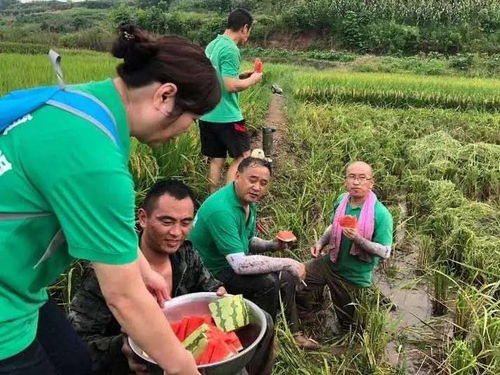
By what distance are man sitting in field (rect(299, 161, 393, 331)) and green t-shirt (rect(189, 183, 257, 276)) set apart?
0.58m

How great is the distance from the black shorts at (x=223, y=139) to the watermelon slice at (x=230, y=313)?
2391 millimetres

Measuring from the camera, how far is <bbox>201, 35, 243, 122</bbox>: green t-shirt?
420 centimetres

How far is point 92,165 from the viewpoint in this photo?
3.66ft

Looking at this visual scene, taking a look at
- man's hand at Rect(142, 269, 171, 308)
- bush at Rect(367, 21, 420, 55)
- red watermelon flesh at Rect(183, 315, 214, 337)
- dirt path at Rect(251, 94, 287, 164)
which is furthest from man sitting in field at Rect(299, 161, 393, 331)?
bush at Rect(367, 21, 420, 55)

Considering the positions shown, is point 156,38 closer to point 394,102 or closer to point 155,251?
point 155,251

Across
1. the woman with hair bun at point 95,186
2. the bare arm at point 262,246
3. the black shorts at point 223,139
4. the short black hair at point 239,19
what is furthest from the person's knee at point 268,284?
the short black hair at point 239,19

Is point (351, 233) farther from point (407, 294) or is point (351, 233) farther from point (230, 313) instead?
point (230, 313)

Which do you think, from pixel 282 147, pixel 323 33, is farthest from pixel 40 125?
pixel 323 33

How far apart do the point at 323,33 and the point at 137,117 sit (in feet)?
115

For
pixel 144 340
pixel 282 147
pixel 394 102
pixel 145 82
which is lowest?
pixel 394 102

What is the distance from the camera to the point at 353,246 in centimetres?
324

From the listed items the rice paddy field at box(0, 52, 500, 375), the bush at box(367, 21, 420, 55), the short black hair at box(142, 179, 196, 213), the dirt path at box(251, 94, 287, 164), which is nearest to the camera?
the short black hair at box(142, 179, 196, 213)

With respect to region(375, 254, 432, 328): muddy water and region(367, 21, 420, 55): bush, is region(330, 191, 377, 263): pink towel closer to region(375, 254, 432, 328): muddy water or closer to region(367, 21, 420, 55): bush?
region(375, 254, 432, 328): muddy water

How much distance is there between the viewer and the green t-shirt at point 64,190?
3.66 feet
